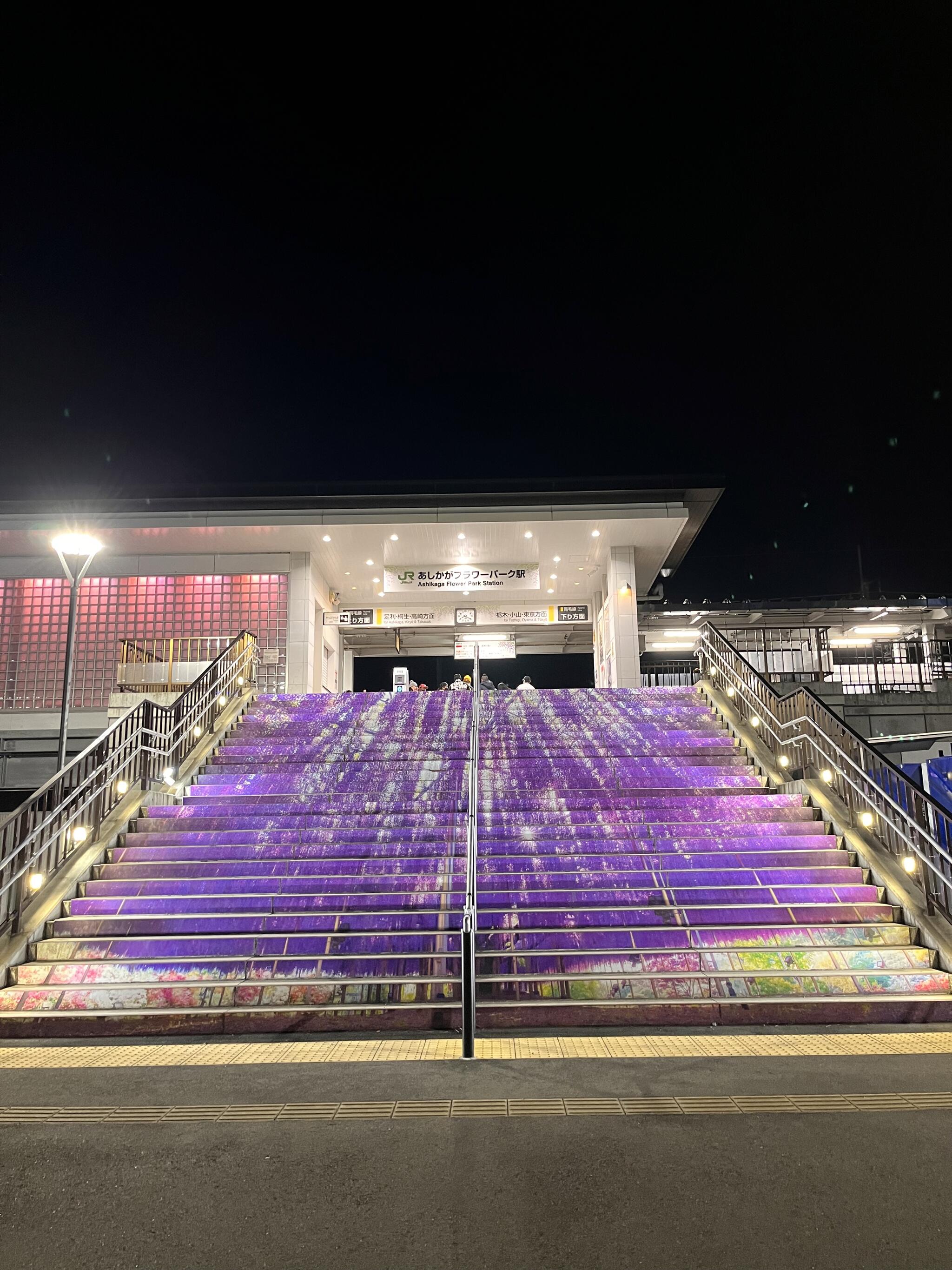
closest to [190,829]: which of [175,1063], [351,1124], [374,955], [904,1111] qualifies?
[374,955]

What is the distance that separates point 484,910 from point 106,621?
52.3ft

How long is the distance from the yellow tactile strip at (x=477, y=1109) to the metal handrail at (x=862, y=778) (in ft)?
10.9

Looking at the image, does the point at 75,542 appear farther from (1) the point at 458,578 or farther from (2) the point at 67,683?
(1) the point at 458,578

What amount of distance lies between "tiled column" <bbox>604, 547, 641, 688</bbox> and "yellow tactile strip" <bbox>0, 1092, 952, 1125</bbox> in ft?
50.9

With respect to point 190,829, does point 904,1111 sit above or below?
below

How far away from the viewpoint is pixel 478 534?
20.1 metres

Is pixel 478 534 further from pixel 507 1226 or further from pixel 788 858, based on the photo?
pixel 507 1226

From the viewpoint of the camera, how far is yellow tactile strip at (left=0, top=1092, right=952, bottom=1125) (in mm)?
4195

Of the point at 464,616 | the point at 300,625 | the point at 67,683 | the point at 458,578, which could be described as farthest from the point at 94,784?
the point at 464,616

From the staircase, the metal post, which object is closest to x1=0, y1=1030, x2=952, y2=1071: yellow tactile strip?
the staircase

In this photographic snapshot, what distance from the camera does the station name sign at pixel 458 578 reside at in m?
22.0

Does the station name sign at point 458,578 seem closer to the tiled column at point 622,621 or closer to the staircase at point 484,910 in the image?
the tiled column at point 622,621

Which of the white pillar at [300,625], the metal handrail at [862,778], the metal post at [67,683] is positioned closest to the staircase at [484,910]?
the metal handrail at [862,778]

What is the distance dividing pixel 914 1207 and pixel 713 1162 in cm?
81
